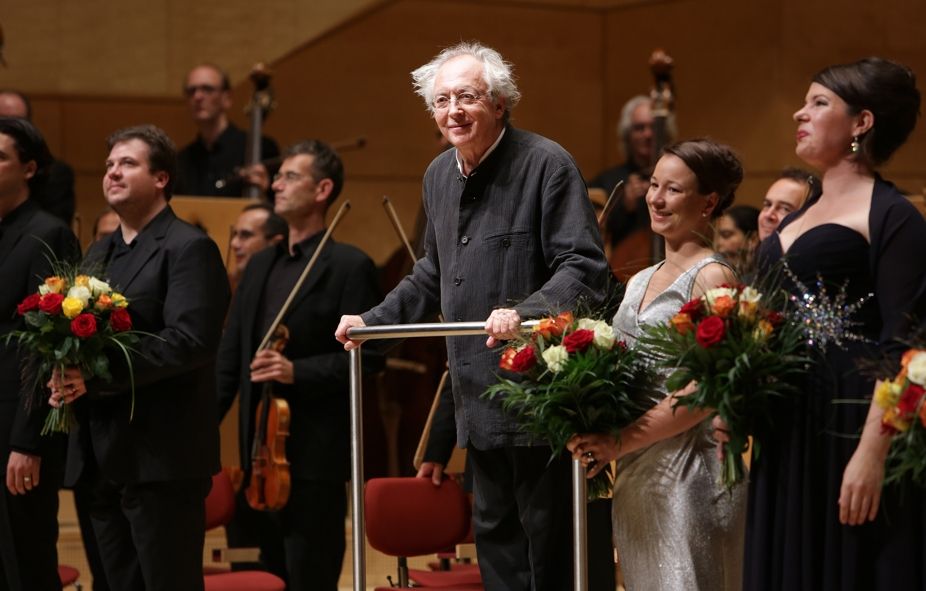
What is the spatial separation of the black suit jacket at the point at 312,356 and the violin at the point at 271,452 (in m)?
0.05

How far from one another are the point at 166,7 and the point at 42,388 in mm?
3953

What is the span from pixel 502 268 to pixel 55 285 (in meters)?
1.33

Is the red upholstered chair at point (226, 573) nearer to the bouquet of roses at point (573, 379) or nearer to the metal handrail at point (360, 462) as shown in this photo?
the metal handrail at point (360, 462)

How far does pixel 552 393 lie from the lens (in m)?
2.89

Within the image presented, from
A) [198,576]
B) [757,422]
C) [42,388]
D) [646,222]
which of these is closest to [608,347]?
[757,422]

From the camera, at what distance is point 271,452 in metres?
4.57

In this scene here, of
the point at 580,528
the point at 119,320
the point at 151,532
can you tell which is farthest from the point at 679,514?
the point at 119,320

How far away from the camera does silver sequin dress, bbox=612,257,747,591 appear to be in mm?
3070

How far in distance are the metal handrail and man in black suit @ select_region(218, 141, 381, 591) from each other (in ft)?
4.05

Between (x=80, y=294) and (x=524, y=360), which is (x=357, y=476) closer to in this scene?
(x=524, y=360)

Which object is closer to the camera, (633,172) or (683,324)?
(683,324)

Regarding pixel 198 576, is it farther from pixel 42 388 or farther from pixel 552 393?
pixel 552 393

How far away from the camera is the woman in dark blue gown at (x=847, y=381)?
8.52ft

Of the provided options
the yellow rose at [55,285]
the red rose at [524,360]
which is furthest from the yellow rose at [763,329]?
the yellow rose at [55,285]
